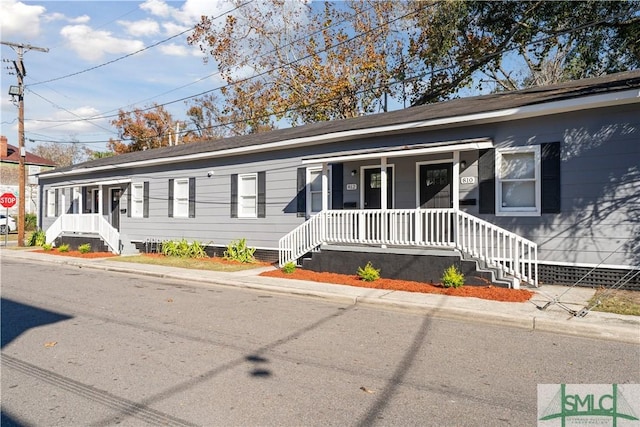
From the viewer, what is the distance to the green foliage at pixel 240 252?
48.9ft

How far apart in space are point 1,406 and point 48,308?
15.7 ft

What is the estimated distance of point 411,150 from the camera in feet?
35.1

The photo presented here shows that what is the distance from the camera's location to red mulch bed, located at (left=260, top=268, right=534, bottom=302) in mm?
8516

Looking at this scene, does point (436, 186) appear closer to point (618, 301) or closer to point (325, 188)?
point (325, 188)

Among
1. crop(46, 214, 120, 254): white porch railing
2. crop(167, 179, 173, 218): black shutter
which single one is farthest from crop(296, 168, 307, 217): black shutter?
crop(46, 214, 120, 254): white porch railing

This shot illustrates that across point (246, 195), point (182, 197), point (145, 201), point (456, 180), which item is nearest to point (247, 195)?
point (246, 195)

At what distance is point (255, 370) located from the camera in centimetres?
485

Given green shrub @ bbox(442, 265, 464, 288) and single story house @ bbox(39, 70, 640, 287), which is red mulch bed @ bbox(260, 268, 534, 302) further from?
single story house @ bbox(39, 70, 640, 287)

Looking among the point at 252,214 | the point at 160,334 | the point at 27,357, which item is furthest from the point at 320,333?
the point at 252,214

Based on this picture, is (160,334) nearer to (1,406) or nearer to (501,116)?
(1,406)

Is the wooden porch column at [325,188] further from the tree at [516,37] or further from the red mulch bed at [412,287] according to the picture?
the tree at [516,37]

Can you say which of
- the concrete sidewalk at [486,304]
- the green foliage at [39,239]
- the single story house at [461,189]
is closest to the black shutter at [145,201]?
the single story house at [461,189]

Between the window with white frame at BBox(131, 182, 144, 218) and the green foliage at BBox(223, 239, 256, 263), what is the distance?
634cm
